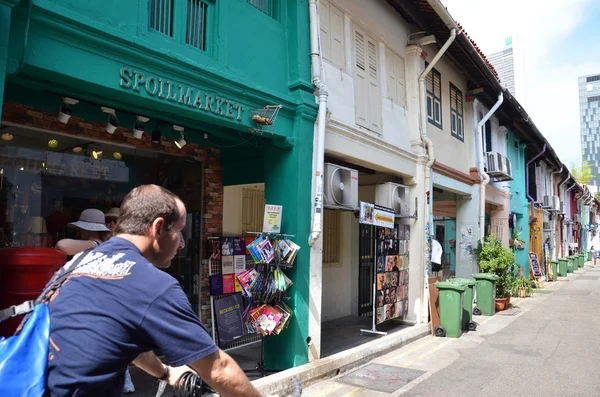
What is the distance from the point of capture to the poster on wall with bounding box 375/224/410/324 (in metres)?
9.01

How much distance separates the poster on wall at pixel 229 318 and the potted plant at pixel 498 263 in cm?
847

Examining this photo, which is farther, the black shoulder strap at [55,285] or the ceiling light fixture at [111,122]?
the ceiling light fixture at [111,122]

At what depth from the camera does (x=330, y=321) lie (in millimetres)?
10562

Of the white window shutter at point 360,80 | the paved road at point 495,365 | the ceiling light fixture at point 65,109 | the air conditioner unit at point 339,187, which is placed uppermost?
the white window shutter at point 360,80

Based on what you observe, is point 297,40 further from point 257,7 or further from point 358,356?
point 358,356

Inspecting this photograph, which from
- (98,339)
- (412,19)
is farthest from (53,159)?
(412,19)

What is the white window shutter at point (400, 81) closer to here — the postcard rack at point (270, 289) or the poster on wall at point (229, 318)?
the postcard rack at point (270, 289)

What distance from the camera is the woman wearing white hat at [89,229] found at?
524cm

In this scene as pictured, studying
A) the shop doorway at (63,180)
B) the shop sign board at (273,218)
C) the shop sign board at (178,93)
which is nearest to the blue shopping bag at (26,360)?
the shop sign board at (178,93)

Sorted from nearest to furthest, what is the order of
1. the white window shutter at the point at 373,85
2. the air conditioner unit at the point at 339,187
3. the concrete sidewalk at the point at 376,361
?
the concrete sidewalk at the point at 376,361 < the air conditioner unit at the point at 339,187 < the white window shutter at the point at 373,85

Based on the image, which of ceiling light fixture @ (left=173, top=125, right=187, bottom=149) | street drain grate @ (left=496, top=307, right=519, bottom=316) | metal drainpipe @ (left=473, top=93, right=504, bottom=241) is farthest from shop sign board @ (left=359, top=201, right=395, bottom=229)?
street drain grate @ (left=496, top=307, right=519, bottom=316)

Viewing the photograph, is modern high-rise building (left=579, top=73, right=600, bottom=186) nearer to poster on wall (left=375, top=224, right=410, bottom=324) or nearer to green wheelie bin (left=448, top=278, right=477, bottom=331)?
green wheelie bin (left=448, top=278, right=477, bottom=331)

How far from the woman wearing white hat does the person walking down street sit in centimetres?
363

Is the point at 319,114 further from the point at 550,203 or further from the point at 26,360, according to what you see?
the point at 550,203
